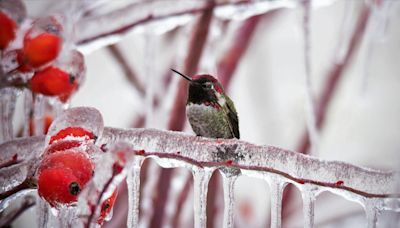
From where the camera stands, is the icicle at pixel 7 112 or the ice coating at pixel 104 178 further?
the icicle at pixel 7 112

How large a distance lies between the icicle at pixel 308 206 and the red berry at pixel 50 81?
21 centimetres

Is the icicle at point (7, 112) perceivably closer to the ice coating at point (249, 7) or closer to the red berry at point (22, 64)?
the red berry at point (22, 64)

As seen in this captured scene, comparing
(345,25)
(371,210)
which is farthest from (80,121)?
(345,25)

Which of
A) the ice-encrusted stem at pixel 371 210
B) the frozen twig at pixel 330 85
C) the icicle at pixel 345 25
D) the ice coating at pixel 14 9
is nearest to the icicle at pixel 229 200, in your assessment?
the ice-encrusted stem at pixel 371 210

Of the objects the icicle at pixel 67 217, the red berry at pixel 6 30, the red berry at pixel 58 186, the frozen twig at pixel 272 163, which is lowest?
the icicle at pixel 67 217

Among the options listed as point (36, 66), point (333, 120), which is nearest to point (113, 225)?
point (36, 66)

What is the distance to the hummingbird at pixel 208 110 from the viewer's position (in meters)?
0.47

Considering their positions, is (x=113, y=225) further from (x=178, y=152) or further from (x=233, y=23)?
(x=178, y=152)

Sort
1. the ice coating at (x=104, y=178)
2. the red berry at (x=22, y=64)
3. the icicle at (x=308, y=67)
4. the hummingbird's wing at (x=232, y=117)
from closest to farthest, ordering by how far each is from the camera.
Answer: the ice coating at (x=104, y=178), the red berry at (x=22, y=64), the hummingbird's wing at (x=232, y=117), the icicle at (x=308, y=67)

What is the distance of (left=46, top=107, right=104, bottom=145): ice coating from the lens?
359mm

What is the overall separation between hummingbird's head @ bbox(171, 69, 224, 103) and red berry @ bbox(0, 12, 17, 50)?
164mm

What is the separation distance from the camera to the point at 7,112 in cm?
42

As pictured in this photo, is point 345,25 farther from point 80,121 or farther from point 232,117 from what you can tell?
point 80,121

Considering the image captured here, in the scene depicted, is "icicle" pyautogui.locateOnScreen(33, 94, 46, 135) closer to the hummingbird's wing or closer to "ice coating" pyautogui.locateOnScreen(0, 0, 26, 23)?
"ice coating" pyautogui.locateOnScreen(0, 0, 26, 23)
